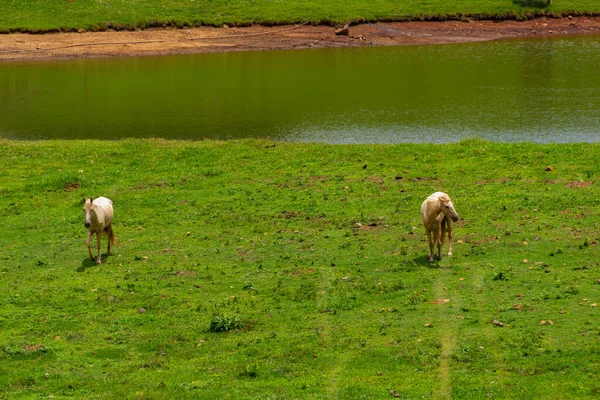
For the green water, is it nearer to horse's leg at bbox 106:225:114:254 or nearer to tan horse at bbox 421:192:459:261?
horse's leg at bbox 106:225:114:254

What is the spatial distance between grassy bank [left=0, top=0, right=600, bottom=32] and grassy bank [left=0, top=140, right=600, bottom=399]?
39.0 m

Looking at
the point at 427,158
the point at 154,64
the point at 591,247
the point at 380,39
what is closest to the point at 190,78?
the point at 154,64

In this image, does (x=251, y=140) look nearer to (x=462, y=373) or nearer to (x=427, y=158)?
(x=427, y=158)

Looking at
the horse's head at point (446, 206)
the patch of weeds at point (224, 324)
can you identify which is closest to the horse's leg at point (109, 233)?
the patch of weeds at point (224, 324)

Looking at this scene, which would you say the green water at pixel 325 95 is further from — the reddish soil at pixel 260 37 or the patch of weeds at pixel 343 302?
the patch of weeds at pixel 343 302

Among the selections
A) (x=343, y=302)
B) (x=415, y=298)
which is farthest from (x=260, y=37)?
(x=415, y=298)

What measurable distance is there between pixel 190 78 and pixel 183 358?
130ft

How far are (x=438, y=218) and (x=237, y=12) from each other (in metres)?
54.8

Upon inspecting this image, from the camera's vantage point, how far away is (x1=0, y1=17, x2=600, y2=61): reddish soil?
60938 mm

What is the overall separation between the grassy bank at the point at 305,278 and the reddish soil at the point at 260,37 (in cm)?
3424

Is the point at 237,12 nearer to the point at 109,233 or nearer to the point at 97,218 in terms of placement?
the point at 109,233

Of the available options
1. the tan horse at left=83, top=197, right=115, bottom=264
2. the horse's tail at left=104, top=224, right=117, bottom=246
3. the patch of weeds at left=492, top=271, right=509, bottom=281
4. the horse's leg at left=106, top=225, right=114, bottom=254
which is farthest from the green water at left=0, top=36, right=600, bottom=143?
the patch of weeds at left=492, top=271, right=509, bottom=281

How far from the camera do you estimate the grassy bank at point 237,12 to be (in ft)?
213

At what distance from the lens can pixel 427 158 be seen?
26547mm
